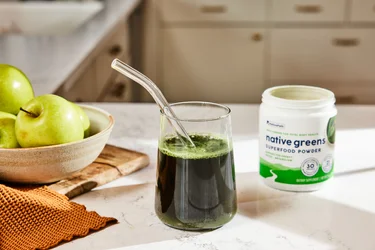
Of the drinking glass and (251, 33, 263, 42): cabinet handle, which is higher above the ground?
the drinking glass

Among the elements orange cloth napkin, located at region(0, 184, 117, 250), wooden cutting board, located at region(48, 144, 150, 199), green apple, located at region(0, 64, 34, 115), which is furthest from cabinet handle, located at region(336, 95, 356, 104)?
orange cloth napkin, located at region(0, 184, 117, 250)

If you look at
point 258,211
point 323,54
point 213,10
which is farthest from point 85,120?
point 323,54

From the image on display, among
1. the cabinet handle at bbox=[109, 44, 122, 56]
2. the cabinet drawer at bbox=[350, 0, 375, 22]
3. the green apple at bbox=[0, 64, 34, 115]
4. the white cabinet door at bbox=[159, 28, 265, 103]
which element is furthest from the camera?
the white cabinet door at bbox=[159, 28, 265, 103]

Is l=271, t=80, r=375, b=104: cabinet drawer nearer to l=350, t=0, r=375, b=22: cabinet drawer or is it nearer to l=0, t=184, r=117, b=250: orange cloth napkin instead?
l=350, t=0, r=375, b=22: cabinet drawer

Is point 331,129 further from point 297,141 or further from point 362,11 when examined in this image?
point 362,11

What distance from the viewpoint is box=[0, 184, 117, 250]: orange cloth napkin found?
829 millimetres

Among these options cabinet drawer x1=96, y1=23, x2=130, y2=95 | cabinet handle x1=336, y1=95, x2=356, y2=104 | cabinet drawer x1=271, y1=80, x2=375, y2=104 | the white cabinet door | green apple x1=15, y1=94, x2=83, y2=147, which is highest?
green apple x1=15, y1=94, x2=83, y2=147

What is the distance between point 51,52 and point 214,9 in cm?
171

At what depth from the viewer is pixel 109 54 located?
98.7 inches

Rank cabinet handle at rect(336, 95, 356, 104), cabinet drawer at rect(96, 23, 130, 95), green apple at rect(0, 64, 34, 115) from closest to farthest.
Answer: green apple at rect(0, 64, 34, 115)
cabinet drawer at rect(96, 23, 130, 95)
cabinet handle at rect(336, 95, 356, 104)

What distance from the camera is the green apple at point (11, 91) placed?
1.05m

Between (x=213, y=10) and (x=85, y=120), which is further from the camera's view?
(x=213, y=10)

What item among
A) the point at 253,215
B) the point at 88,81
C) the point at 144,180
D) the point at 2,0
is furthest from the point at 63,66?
the point at 2,0

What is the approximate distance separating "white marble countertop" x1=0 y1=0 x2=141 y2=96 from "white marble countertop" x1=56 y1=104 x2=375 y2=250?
0.49m
